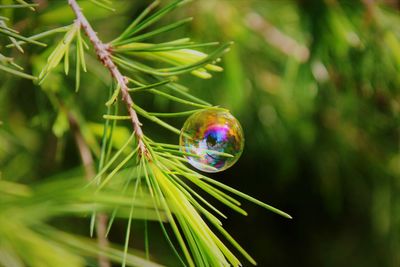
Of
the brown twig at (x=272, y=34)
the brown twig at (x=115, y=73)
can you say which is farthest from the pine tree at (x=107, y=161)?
the brown twig at (x=272, y=34)

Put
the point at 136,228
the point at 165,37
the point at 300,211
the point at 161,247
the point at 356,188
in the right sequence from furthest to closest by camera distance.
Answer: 1. the point at 300,211
2. the point at 356,188
3. the point at 161,247
4. the point at 136,228
5. the point at 165,37

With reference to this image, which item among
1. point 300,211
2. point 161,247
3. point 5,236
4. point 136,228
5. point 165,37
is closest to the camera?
point 5,236

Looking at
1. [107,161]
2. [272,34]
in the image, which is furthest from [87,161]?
[272,34]

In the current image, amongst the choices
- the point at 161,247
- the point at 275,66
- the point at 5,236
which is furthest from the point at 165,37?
the point at 5,236

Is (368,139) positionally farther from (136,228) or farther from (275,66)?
(136,228)

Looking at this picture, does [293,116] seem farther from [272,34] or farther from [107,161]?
[107,161]

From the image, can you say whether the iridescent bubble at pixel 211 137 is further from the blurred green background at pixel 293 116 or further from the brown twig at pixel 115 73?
the blurred green background at pixel 293 116

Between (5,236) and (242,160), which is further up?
(242,160)
